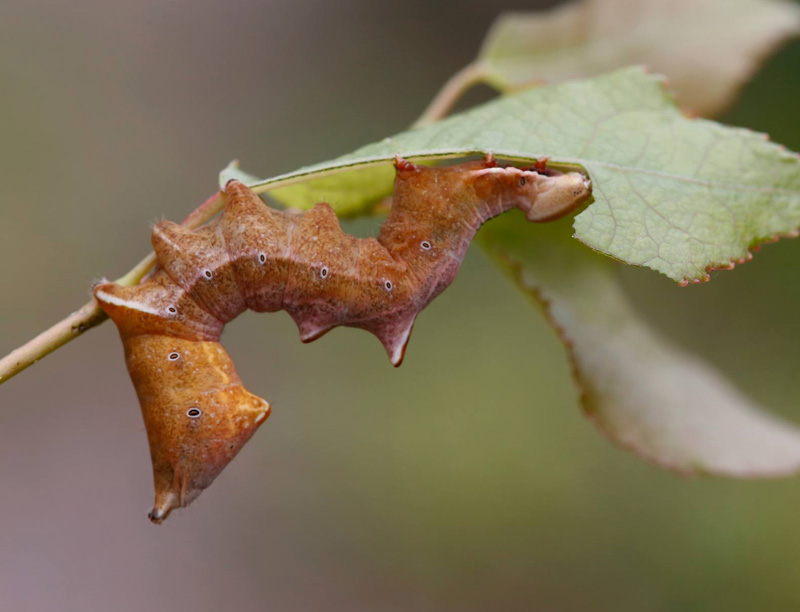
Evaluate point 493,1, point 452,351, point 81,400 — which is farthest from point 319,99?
point 81,400

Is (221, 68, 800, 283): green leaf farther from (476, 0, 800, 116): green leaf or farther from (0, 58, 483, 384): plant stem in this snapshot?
(476, 0, 800, 116): green leaf

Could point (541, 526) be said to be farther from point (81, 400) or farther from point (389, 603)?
point (81, 400)

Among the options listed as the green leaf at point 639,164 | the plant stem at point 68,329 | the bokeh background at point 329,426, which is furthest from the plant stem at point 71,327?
the bokeh background at point 329,426

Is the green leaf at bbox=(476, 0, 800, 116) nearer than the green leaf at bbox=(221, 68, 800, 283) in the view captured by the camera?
No

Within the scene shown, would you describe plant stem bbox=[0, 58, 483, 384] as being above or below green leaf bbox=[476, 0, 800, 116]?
above

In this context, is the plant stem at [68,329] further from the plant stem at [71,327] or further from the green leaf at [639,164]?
the green leaf at [639,164]

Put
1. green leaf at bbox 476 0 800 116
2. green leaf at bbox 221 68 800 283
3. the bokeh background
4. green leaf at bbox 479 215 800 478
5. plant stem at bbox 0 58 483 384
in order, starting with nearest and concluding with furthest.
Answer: plant stem at bbox 0 58 483 384 → green leaf at bbox 221 68 800 283 → green leaf at bbox 479 215 800 478 → green leaf at bbox 476 0 800 116 → the bokeh background

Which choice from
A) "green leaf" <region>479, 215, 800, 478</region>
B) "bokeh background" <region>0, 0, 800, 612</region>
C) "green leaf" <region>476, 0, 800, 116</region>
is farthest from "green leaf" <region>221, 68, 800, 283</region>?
"bokeh background" <region>0, 0, 800, 612</region>

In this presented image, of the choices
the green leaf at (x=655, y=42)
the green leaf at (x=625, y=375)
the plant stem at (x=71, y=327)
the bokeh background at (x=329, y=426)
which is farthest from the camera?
the bokeh background at (x=329, y=426)
